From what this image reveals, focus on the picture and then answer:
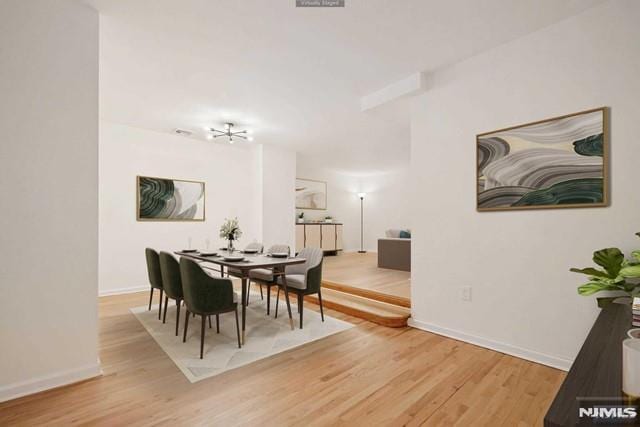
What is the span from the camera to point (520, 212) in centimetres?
256

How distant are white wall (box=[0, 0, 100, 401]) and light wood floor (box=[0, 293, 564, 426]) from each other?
0.17 meters

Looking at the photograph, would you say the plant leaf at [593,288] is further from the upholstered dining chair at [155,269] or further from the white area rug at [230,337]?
the upholstered dining chair at [155,269]

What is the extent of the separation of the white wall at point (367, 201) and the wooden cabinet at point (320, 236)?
0.57m

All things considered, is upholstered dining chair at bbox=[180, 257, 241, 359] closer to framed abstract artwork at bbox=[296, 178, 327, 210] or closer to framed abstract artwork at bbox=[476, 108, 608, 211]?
framed abstract artwork at bbox=[476, 108, 608, 211]

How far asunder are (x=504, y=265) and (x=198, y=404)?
8.48 ft

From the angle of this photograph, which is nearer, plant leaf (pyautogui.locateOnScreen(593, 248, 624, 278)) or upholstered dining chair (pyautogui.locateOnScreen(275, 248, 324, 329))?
plant leaf (pyautogui.locateOnScreen(593, 248, 624, 278))

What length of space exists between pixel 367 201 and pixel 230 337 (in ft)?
25.3

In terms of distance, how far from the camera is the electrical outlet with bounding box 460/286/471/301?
9.37ft

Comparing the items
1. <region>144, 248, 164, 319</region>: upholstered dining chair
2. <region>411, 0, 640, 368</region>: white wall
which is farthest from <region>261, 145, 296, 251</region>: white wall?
<region>411, 0, 640, 368</region>: white wall

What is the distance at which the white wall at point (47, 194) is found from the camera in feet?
6.44

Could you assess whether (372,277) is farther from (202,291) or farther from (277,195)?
(202,291)

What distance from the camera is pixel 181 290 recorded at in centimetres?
296

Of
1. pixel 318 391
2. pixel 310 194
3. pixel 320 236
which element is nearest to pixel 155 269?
pixel 318 391

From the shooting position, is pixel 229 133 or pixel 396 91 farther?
pixel 229 133
